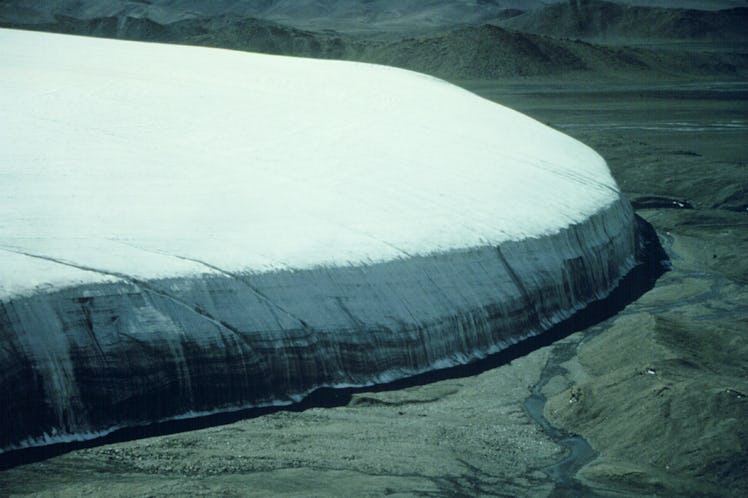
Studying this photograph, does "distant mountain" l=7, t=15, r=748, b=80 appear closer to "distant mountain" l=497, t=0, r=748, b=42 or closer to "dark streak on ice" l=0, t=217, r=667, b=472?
"distant mountain" l=497, t=0, r=748, b=42

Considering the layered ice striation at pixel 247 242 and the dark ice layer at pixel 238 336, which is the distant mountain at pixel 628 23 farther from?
the dark ice layer at pixel 238 336

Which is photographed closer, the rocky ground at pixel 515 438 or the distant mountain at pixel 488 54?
the rocky ground at pixel 515 438

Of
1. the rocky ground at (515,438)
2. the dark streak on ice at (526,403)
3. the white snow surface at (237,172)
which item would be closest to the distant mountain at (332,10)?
the white snow surface at (237,172)

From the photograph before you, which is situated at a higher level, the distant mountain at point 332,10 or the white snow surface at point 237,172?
the white snow surface at point 237,172

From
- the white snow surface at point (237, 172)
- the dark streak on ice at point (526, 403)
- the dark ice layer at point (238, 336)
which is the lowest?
the dark streak on ice at point (526, 403)

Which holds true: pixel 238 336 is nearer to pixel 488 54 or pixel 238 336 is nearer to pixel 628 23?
pixel 488 54

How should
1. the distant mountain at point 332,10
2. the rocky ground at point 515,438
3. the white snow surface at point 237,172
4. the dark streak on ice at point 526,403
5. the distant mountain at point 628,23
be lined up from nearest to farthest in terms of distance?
the rocky ground at point 515,438 < the dark streak on ice at point 526,403 < the white snow surface at point 237,172 < the distant mountain at point 628,23 < the distant mountain at point 332,10

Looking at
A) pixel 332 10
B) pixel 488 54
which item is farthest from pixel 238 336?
pixel 332 10
